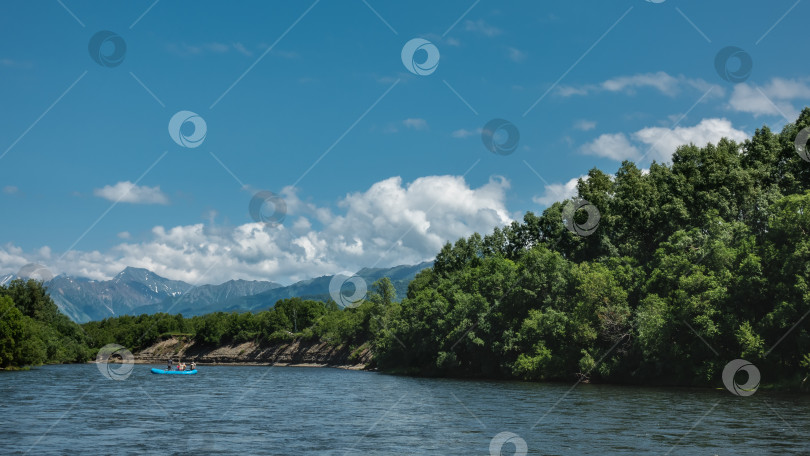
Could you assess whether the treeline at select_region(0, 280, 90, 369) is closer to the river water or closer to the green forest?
the green forest

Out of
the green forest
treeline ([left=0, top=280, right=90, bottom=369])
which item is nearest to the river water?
the green forest

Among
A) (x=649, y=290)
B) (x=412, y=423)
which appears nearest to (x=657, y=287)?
(x=649, y=290)

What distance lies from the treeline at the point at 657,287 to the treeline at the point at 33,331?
66.1 metres

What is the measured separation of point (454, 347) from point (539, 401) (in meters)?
49.0

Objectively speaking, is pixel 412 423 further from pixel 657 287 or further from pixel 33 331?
pixel 33 331

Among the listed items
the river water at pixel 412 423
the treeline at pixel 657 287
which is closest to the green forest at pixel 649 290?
the treeline at pixel 657 287

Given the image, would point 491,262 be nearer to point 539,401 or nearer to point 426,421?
point 539,401

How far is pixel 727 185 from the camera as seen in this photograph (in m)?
87.5

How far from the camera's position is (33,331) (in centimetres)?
12244

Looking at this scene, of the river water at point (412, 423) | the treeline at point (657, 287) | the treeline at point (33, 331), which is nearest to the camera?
the river water at point (412, 423)

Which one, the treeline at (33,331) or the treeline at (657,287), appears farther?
the treeline at (33,331)

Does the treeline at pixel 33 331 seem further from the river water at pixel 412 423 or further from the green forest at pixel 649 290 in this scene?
the river water at pixel 412 423

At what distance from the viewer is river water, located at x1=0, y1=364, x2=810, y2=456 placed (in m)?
34.0

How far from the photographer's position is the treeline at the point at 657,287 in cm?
6594
